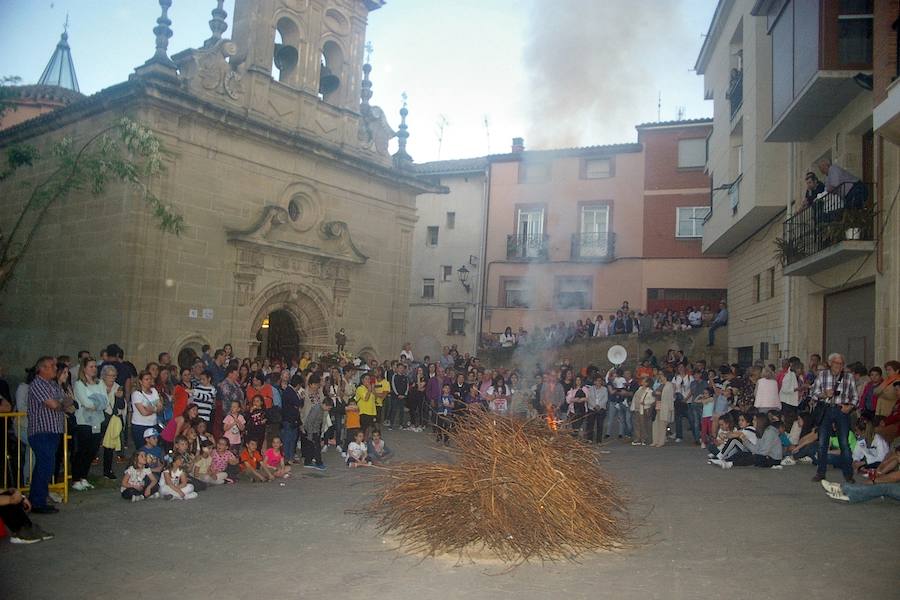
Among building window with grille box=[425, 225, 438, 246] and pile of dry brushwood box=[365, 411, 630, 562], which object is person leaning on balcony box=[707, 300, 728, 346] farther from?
pile of dry brushwood box=[365, 411, 630, 562]

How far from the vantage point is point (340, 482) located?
11.0 meters

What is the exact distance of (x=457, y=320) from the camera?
33.7 metres

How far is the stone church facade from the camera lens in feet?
56.4

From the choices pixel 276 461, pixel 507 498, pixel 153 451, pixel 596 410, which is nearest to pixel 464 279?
pixel 596 410

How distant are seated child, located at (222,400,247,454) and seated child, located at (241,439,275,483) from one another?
403mm

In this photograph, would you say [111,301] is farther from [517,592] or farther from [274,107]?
[517,592]

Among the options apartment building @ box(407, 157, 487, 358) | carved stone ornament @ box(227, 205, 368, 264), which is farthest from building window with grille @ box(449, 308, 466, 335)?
carved stone ornament @ box(227, 205, 368, 264)

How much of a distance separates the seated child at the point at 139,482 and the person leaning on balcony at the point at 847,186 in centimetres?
1205

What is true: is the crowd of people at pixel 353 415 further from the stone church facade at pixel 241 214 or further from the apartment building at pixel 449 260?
the apartment building at pixel 449 260

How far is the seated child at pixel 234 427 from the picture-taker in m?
11.4

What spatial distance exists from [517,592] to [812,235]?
11801 millimetres

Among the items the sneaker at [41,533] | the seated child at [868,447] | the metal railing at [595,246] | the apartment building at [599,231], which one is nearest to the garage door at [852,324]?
the seated child at [868,447]

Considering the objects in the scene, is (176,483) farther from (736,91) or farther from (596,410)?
(736,91)

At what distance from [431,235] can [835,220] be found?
75.5 ft
